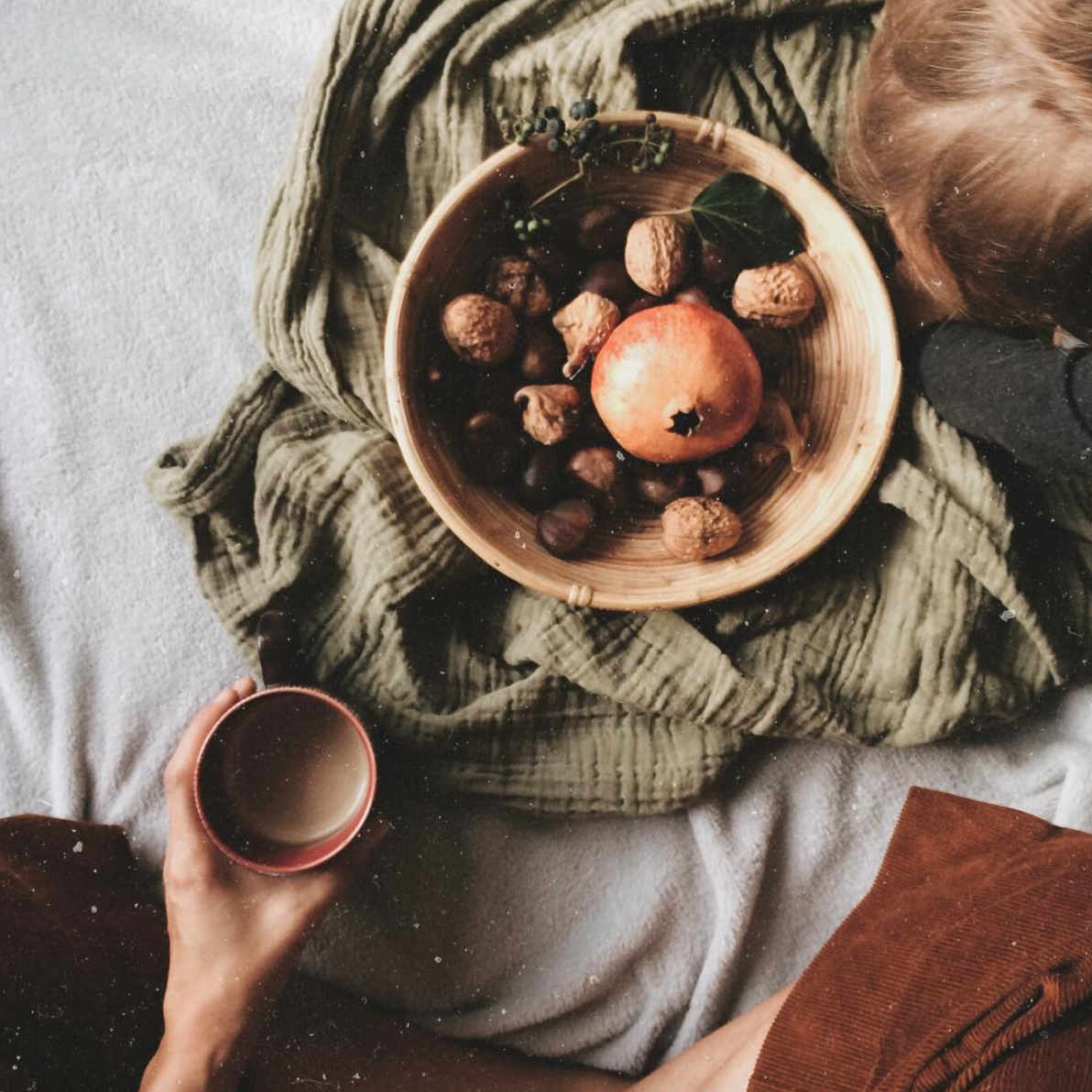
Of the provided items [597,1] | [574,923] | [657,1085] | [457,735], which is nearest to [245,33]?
[597,1]

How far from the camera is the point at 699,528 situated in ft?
2.52

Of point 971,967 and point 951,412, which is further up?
point 951,412

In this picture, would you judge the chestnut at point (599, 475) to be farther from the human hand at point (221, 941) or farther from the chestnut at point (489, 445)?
the human hand at point (221, 941)

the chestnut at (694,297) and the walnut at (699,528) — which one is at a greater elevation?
the chestnut at (694,297)

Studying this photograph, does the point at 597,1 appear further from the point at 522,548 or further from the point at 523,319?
the point at 522,548

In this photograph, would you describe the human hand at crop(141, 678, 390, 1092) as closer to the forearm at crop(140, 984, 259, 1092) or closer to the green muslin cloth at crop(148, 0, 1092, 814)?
the forearm at crop(140, 984, 259, 1092)

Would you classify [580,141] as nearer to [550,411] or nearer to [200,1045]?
[550,411]

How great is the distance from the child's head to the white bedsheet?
1.19 feet

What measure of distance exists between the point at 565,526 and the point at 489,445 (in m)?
0.08

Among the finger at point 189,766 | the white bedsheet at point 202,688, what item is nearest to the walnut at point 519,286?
the white bedsheet at point 202,688

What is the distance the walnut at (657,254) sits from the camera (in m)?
0.78

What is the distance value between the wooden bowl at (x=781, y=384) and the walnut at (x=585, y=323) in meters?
0.08

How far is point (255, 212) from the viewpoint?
2.92ft

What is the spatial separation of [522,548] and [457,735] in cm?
16
